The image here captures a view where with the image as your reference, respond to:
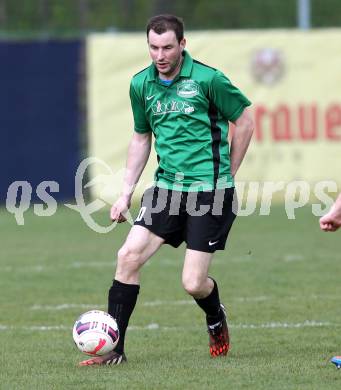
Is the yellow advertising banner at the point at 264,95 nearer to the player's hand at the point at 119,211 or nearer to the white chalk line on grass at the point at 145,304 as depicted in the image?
the white chalk line on grass at the point at 145,304

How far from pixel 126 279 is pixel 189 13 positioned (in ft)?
42.5

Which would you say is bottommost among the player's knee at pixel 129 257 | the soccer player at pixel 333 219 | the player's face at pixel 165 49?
the player's knee at pixel 129 257

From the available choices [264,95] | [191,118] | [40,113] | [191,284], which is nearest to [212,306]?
[191,284]

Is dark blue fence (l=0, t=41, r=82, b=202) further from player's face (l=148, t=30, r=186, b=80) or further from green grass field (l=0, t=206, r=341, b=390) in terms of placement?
player's face (l=148, t=30, r=186, b=80)

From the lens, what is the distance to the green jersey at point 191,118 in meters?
6.40

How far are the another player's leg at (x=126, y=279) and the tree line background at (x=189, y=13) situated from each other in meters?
12.4

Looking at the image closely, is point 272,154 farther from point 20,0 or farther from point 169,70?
point 169,70

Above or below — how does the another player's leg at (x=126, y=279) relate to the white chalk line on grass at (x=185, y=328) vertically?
above

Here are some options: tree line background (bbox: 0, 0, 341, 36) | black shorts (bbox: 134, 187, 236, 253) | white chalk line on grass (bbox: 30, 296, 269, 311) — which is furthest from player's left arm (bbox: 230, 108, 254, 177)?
tree line background (bbox: 0, 0, 341, 36)

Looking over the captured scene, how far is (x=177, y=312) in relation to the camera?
27.0ft

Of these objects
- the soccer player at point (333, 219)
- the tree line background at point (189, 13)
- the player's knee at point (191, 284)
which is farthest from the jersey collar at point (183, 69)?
the tree line background at point (189, 13)

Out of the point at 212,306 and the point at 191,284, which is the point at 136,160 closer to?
the point at 191,284

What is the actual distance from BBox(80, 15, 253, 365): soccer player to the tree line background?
12.1m

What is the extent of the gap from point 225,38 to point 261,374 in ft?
37.6
